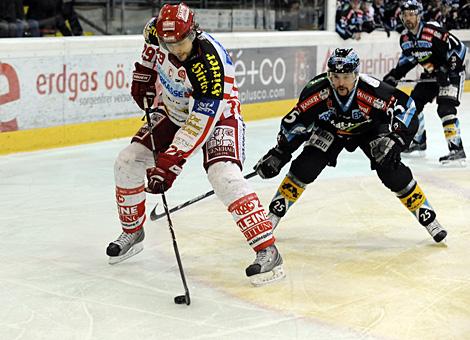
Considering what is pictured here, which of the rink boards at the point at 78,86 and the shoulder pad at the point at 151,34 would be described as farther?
the rink boards at the point at 78,86

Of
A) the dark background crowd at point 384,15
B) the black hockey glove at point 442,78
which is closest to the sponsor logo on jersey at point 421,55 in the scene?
the black hockey glove at point 442,78

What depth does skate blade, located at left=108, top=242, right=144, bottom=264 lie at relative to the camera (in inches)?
163

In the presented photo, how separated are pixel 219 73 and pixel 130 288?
3.31 ft

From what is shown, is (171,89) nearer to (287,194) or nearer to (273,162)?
(273,162)

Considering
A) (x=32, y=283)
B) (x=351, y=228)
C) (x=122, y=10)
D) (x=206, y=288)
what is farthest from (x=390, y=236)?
(x=122, y=10)

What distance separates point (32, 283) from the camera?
3822 millimetres

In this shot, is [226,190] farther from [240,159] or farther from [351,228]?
[351,228]

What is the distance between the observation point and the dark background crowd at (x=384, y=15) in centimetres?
1052

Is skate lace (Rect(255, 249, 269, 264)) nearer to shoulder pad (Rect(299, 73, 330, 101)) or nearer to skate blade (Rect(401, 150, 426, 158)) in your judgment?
shoulder pad (Rect(299, 73, 330, 101))

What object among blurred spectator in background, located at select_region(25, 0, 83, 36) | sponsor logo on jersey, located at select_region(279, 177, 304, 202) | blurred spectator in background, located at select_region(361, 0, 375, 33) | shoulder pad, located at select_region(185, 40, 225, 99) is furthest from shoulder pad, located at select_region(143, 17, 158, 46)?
blurred spectator in background, located at select_region(361, 0, 375, 33)

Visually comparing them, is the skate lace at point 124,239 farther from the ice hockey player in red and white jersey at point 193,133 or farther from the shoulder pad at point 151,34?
the shoulder pad at point 151,34

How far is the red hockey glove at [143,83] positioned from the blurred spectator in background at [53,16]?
369 centimetres

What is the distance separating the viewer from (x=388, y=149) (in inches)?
162

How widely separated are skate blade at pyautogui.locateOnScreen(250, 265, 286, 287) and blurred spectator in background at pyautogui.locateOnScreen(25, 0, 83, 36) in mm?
4517
